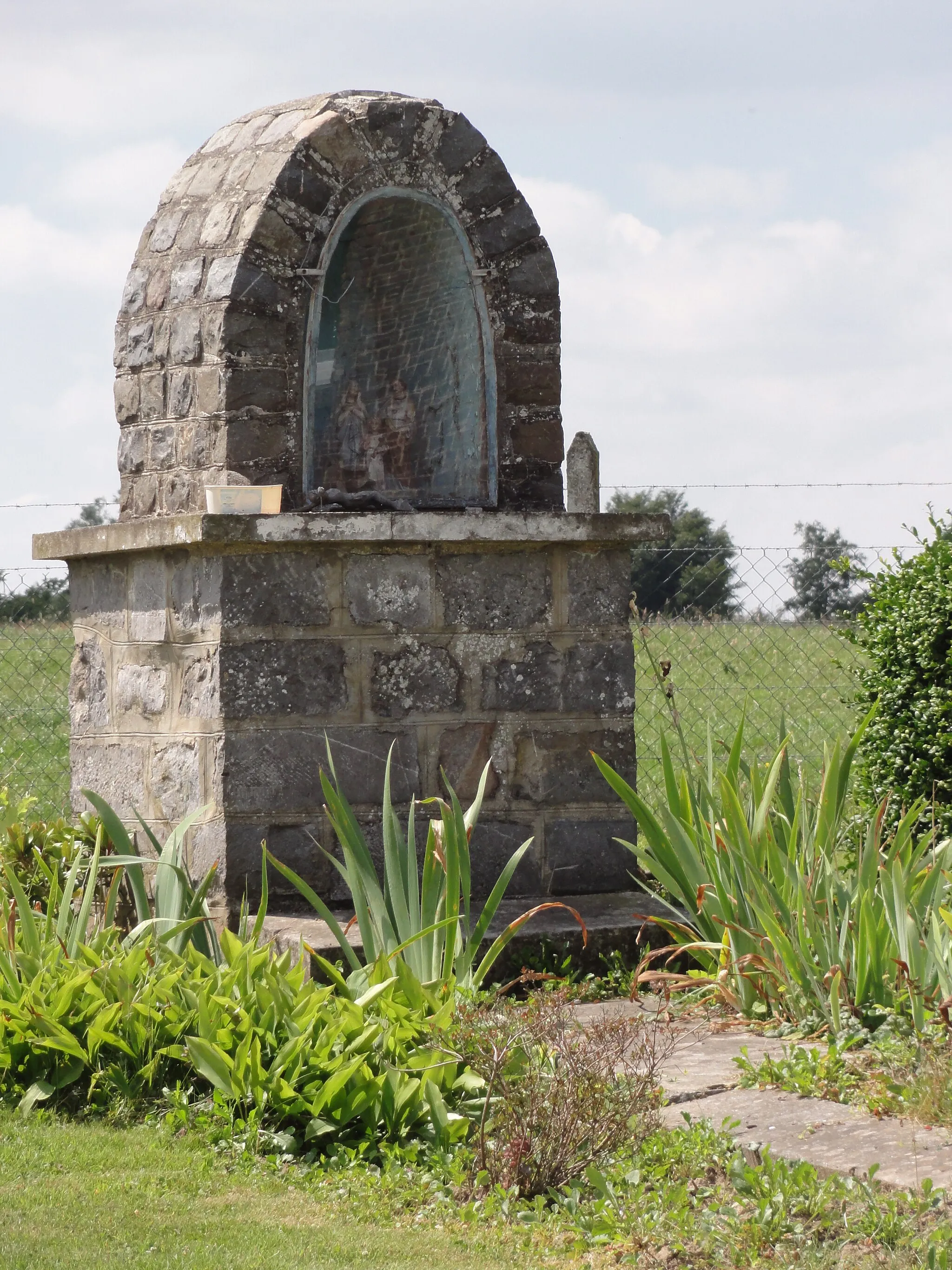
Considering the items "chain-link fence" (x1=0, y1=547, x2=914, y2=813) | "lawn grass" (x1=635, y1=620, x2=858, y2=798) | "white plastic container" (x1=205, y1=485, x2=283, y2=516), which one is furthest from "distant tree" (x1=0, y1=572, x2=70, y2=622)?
"white plastic container" (x1=205, y1=485, x2=283, y2=516)

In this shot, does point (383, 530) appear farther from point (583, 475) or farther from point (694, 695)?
point (694, 695)

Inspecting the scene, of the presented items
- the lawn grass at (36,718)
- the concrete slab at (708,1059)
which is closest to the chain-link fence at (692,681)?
the lawn grass at (36,718)

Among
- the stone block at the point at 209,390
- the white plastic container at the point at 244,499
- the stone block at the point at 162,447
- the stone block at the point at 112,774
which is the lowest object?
the stone block at the point at 112,774

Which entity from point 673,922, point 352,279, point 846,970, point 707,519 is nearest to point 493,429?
point 352,279

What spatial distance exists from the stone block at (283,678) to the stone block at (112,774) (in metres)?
0.61

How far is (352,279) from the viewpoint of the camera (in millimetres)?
5348

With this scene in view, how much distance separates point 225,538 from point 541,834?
1.45 m

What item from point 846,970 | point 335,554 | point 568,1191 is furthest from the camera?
point 335,554

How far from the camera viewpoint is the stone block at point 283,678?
457cm

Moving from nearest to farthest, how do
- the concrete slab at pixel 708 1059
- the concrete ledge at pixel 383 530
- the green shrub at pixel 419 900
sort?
the concrete slab at pixel 708 1059, the green shrub at pixel 419 900, the concrete ledge at pixel 383 530

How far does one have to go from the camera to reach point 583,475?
5.23m

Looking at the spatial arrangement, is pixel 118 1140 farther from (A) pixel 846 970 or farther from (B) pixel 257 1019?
(A) pixel 846 970

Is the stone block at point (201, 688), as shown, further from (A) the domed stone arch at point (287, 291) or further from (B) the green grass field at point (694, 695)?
(B) the green grass field at point (694, 695)

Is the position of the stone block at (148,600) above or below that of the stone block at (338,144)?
below
